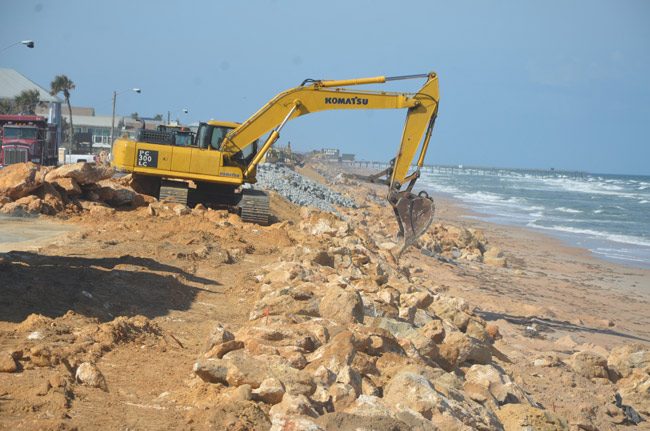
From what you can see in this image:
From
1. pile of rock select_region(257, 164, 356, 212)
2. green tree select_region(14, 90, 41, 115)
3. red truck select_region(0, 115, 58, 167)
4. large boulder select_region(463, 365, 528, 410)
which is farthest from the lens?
green tree select_region(14, 90, 41, 115)

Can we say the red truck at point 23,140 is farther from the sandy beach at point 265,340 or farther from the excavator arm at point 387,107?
the excavator arm at point 387,107

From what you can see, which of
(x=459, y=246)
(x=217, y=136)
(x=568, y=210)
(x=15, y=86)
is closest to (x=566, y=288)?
(x=459, y=246)

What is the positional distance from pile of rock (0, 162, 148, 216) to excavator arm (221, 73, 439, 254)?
9.79 feet

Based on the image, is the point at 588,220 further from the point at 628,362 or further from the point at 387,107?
the point at 628,362

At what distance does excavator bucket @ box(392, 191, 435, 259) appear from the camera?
14.8 m

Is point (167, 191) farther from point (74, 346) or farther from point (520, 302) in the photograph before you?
point (74, 346)

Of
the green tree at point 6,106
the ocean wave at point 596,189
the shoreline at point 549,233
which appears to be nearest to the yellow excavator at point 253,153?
the shoreline at point 549,233

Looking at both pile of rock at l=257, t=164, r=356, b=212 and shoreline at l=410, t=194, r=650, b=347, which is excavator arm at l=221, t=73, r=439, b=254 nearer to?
shoreline at l=410, t=194, r=650, b=347

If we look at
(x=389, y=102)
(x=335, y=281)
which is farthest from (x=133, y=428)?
(x=389, y=102)

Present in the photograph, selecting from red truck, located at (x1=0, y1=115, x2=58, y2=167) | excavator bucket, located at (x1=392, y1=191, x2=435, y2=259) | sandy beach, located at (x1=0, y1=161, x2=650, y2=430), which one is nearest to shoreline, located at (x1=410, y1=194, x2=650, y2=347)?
sandy beach, located at (x1=0, y1=161, x2=650, y2=430)

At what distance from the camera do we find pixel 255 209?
59.4 feet

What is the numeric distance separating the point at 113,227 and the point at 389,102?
602 cm

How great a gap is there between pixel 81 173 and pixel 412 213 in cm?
810

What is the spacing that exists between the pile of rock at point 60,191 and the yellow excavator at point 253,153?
1.98 ft
